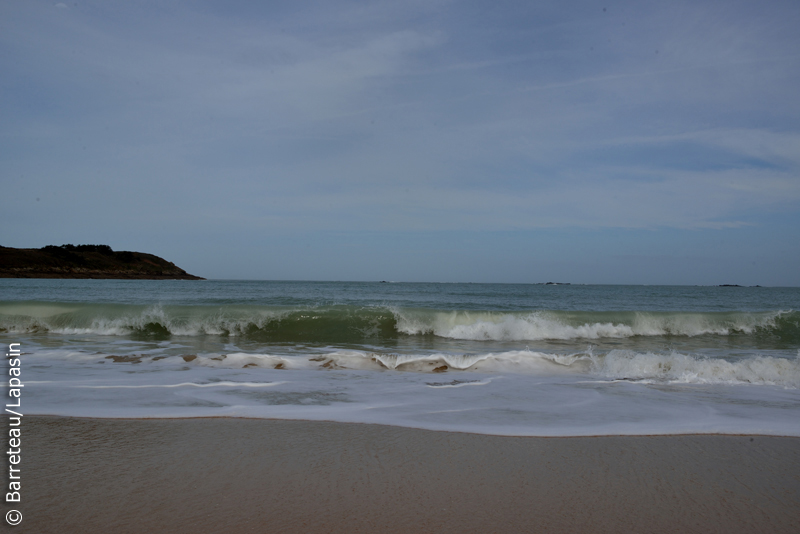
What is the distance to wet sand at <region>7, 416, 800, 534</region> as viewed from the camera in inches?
80.0

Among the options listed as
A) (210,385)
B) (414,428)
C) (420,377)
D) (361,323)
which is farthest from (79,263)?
(414,428)

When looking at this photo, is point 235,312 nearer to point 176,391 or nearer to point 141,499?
point 176,391

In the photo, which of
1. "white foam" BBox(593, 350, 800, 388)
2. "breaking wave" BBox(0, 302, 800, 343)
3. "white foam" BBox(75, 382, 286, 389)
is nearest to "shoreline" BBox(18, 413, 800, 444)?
"white foam" BBox(75, 382, 286, 389)

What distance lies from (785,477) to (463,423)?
1.96 metres

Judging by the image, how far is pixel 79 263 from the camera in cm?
5512

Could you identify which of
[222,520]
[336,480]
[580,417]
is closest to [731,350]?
[580,417]

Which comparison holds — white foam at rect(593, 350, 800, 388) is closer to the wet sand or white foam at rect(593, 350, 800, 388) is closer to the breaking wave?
the wet sand

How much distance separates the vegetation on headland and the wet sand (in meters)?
61.1

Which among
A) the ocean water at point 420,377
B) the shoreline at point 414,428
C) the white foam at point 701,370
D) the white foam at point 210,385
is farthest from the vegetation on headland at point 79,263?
the white foam at point 701,370

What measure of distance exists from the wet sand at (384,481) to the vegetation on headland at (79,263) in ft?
200

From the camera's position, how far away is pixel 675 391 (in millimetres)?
5031

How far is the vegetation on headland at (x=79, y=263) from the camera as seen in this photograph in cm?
5119

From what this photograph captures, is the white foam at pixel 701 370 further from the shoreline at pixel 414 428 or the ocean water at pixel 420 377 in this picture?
the shoreline at pixel 414 428

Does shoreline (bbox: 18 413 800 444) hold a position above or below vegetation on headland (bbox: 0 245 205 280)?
below
